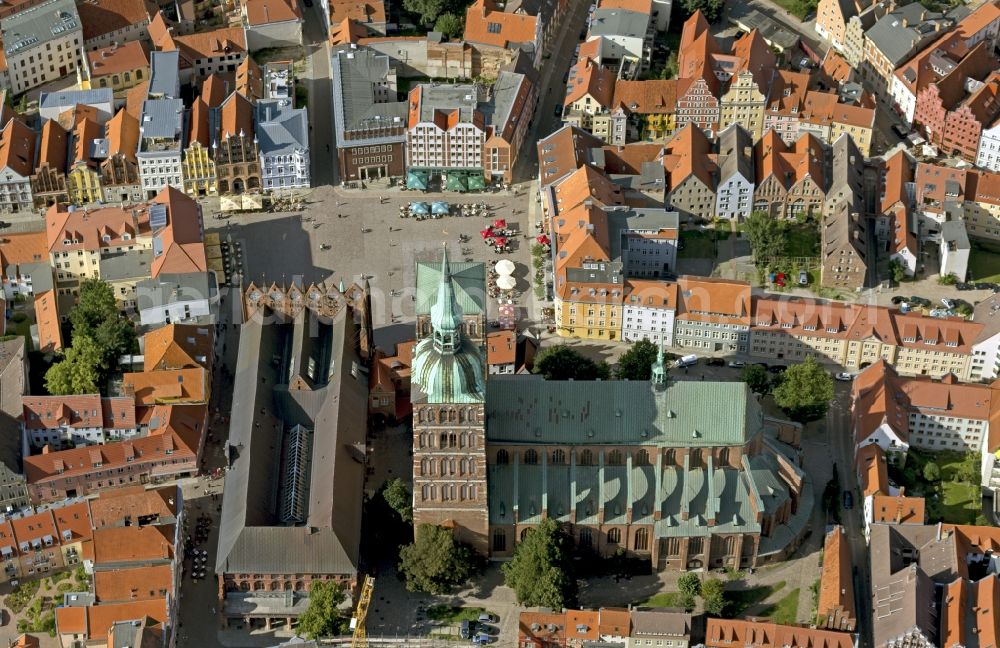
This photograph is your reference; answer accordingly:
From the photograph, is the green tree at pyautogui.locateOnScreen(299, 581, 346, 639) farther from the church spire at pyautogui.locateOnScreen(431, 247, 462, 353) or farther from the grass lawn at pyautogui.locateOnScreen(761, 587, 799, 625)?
the grass lawn at pyautogui.locateOnScreen(761, 587, 799, 625)

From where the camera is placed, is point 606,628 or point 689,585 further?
point 689,585

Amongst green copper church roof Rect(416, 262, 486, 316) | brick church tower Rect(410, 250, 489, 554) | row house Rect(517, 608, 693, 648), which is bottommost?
row house Rect(517, 608, 693, 648)

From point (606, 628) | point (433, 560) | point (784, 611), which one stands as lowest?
point (784, 611)

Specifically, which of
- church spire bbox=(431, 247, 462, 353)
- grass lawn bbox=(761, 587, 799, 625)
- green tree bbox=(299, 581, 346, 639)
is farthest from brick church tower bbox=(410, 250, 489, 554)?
grass lawn bbox=(761, 587, 799, 625)

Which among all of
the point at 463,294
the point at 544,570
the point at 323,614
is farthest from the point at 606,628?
the point at 463,294

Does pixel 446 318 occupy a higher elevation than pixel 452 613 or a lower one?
higher

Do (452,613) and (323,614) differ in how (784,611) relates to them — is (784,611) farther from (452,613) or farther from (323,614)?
(323,614)

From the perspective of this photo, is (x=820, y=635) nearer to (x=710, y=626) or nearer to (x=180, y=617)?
(x=710, y=626)
